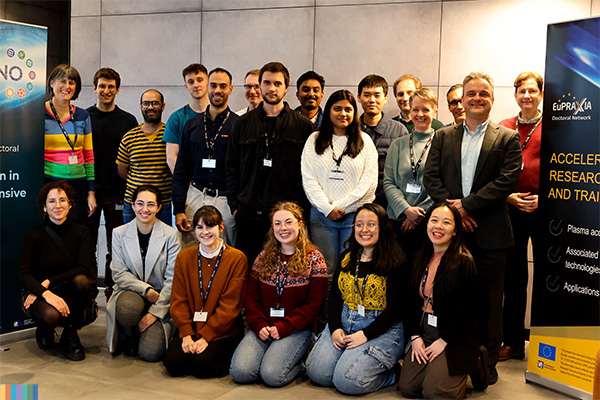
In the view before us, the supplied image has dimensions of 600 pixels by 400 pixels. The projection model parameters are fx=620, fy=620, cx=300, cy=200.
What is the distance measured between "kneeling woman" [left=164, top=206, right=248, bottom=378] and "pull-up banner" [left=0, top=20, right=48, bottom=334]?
133 centimetres

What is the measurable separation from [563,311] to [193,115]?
2.95 m

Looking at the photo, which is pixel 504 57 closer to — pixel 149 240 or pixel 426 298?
pixel 426 298

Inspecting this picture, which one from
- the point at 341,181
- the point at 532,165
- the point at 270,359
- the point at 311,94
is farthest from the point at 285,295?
the point at 532,165

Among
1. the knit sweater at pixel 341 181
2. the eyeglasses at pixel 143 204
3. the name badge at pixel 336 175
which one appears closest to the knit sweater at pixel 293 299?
the knit sweater at pixel 341 181

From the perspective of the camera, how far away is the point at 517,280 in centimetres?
409

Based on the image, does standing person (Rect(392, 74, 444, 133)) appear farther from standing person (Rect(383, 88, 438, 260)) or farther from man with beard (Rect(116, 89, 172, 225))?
man with beard (Rect(116, 89, 172, 225))

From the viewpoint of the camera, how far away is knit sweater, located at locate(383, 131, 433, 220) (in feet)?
12.8

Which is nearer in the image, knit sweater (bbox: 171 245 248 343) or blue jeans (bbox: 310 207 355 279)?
knit sweater (bbox: 171 245 248 343)

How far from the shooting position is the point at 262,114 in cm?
424

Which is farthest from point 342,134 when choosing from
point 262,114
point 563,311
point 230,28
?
point 230,28

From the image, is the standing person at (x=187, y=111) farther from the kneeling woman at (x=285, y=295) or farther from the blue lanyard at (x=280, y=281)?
the blue lanyard at (x=280, y=281)

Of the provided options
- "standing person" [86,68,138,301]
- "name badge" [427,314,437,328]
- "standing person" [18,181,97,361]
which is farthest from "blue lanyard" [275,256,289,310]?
"standing person" [86,68,138,301]

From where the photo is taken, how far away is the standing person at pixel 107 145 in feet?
16.9

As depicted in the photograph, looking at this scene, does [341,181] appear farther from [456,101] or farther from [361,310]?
[456,101]
